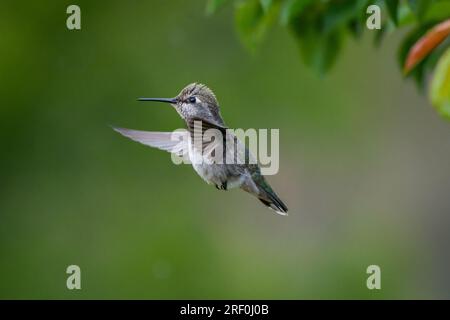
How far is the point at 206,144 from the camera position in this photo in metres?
1.66

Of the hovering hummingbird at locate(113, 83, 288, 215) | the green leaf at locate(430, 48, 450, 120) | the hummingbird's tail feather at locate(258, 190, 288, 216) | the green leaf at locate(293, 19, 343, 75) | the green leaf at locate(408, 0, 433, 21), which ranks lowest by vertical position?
the hummingbird's tail feather at locate(258, 190, 288, 216)

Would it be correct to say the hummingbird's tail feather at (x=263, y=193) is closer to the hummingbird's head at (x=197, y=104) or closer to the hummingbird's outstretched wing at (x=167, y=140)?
the hummingbird's outstretched wing at (x=167, y=140)

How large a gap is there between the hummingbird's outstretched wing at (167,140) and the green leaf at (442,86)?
904 millimetres

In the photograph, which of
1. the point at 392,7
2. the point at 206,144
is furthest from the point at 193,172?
the point at 206,144

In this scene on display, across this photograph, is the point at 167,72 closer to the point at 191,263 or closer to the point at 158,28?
the point at 158,28

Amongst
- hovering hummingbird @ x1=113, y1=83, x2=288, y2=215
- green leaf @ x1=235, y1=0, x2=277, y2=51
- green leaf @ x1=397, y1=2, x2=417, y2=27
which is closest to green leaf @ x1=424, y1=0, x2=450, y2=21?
green leaf @ x1=397, y1=2, x2=417, y2=27

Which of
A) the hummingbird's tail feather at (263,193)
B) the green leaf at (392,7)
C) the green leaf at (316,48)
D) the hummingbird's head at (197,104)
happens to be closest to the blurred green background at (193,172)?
the green leaf at (316,48)

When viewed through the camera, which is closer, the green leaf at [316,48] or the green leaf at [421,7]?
the green leaf at [421,7]

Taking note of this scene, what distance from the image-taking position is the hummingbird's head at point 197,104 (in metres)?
1.55

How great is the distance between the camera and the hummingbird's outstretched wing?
1758 millimetres

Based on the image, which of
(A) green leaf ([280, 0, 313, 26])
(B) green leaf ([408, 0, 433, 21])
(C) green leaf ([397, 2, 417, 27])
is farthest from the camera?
(C) green leaf ([397, 2, 417, 27])

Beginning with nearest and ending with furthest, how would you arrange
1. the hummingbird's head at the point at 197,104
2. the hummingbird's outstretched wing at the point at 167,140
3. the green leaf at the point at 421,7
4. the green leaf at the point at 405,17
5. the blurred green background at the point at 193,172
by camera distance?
1. the hummingbird's head at the point at 197,104
2. the hummingbird's outstretched wing at the point at 167,140
3. the green leaf at the point at 421,7
4. the green leaf at the point at 405,17
5. the blurred green background at the point at 193,172

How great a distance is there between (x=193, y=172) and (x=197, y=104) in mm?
3961

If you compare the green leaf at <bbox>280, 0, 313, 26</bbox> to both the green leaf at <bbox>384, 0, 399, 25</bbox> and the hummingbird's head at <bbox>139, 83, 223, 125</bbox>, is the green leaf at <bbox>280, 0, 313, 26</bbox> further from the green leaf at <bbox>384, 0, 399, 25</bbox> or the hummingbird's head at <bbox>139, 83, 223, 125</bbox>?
the hummingbird's head at <bbox>139, 83, 223, 125</bbox>
